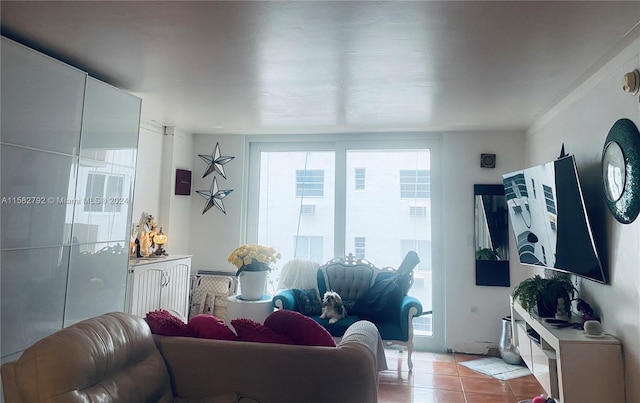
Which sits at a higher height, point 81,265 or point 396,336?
point 81,265

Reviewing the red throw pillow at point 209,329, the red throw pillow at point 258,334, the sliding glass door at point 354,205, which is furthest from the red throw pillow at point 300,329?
the sliding glass door at point 354,205

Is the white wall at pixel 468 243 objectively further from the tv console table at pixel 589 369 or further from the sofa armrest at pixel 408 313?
the tv console table at pixel 589 369

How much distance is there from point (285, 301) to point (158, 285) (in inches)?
48.7

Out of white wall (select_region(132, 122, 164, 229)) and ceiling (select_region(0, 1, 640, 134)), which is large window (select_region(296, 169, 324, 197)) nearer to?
ceiling (select_region(0, 1, 640, 134))

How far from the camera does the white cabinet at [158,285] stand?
10.4 feet

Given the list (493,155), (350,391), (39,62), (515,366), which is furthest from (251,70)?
(515,366)

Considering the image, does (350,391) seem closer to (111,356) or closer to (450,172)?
(111,356)

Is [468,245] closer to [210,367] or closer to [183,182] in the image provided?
[210,367]

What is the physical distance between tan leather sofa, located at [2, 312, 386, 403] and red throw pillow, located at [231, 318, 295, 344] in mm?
53

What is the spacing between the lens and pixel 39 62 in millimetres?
2115

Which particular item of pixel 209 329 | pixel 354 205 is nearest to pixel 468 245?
pixel 354 205

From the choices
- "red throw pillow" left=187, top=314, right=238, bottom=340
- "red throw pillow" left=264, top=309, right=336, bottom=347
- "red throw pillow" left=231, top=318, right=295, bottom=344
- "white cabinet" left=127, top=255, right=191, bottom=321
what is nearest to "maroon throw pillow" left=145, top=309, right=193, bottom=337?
"red throw pillow" left=187, top=314, right=238, bottom=340

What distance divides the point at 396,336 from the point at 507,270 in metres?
1.57

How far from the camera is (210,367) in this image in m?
1.68
